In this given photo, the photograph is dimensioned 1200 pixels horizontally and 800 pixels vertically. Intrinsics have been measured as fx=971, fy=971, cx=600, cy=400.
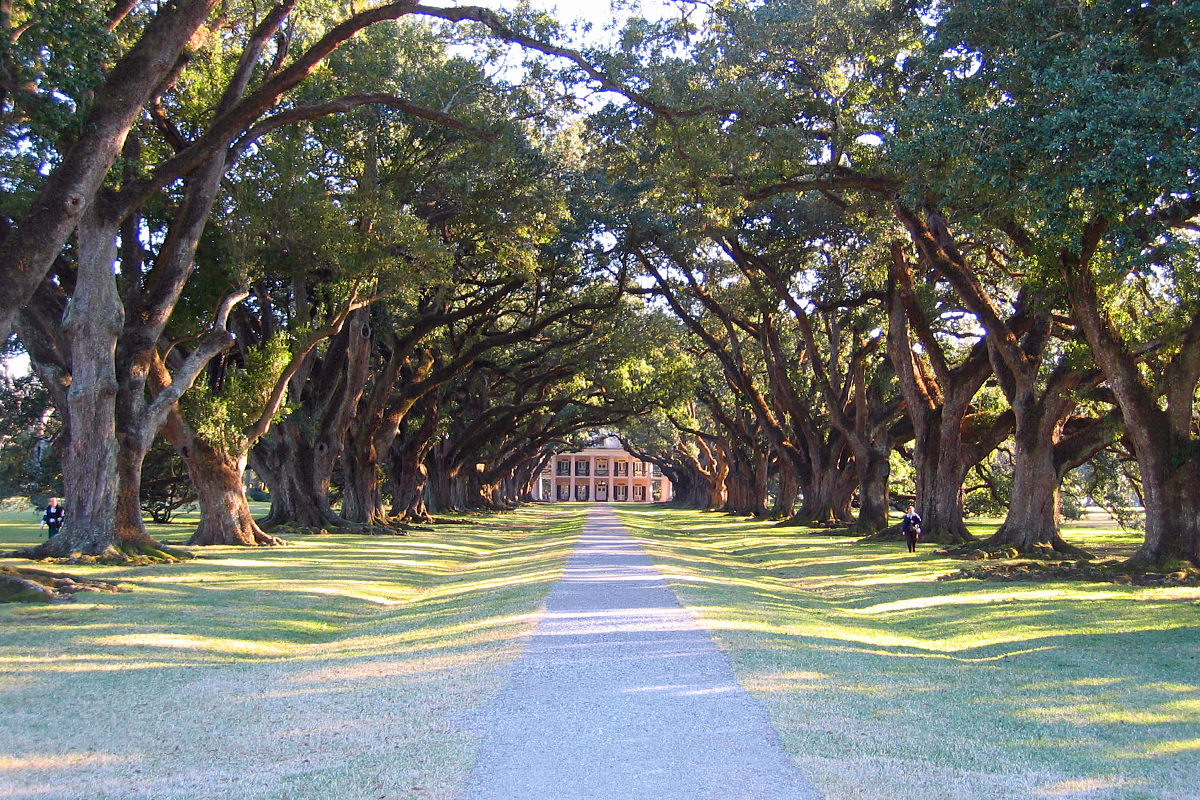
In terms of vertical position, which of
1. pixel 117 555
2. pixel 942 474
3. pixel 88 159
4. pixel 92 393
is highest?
pixel 88 159

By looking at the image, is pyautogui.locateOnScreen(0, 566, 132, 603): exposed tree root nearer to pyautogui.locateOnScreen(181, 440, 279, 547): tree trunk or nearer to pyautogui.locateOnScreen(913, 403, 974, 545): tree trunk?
pyautogui.locateOnScreen(181, 440, 279, 547): tree trunk

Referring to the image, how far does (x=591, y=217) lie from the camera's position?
2292cm

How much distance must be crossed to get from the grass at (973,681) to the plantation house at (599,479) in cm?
11706

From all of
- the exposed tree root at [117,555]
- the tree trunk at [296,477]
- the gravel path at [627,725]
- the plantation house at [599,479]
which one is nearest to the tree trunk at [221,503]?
the exposed tree root at [117,555]

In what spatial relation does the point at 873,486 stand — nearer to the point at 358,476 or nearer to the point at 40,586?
the point at 358,476

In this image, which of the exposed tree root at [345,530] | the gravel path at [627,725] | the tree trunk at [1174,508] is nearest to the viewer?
the gravel path at [627,725]

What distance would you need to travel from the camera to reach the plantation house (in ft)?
436

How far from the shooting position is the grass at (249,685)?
512 cm

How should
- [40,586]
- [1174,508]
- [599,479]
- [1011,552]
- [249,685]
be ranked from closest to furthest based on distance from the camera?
[249,685]
[40,586]
[1174,508]
[1011,552]
[599,479]

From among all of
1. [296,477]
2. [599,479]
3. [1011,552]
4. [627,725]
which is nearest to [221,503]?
[296,477]

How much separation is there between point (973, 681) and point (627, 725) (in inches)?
143

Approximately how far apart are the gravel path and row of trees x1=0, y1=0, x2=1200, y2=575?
6586mm

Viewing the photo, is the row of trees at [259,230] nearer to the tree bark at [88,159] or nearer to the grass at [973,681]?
the tree bark at [88,159]

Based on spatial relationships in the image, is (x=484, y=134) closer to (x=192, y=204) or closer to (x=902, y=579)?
(x=192, y=204)
